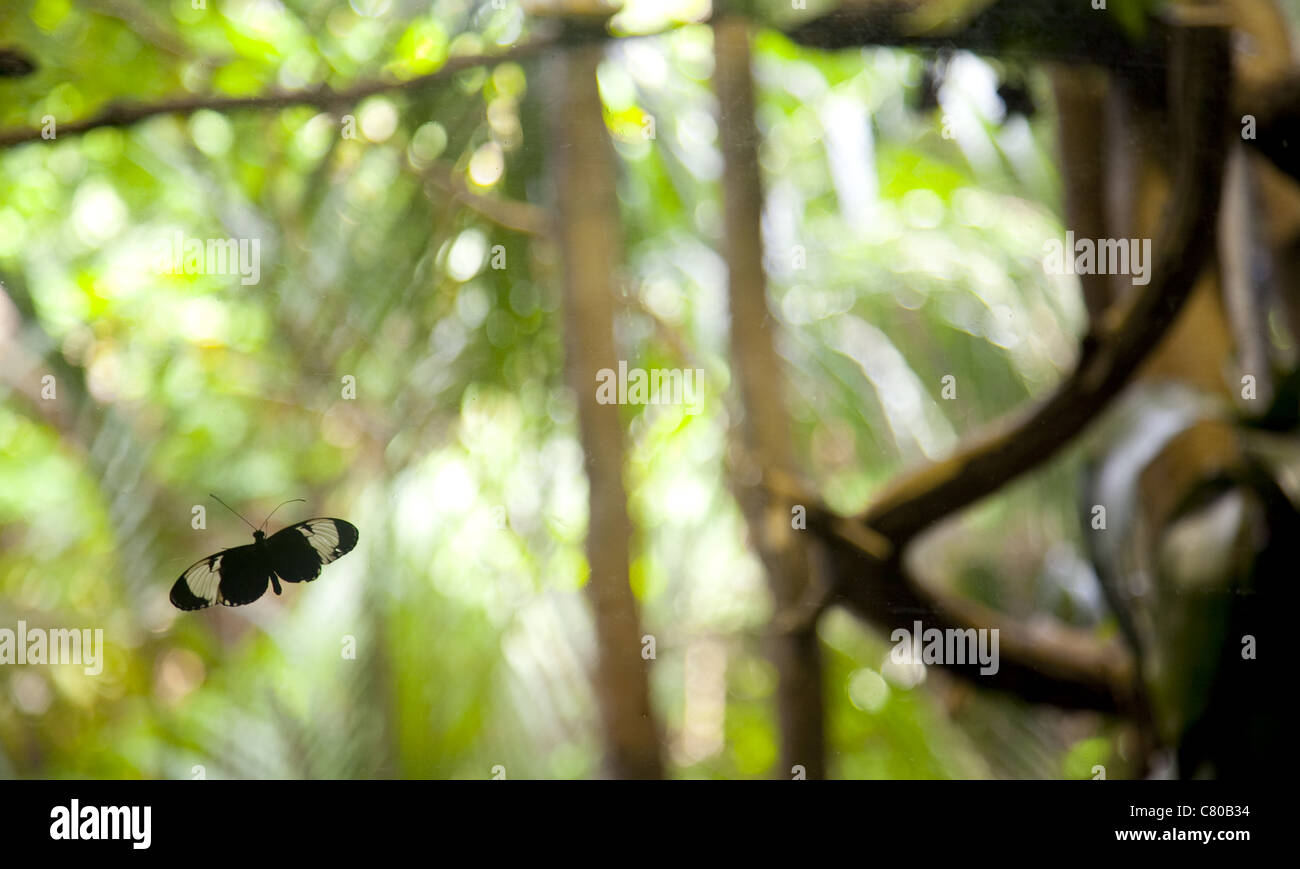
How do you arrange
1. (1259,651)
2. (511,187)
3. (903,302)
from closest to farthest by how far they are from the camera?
(1259,651) < (511,187) < (903,302)

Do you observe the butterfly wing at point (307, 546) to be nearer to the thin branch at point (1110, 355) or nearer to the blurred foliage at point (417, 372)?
the blurred foliage at point (417, 372)

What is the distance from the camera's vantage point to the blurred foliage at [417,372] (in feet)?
2.91

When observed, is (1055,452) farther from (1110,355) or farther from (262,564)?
(262,564)

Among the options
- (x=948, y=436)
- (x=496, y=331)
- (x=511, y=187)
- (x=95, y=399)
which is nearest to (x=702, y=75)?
(x=511, y=187)

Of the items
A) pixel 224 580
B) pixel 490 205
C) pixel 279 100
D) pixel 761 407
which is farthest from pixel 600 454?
pixel 279 100

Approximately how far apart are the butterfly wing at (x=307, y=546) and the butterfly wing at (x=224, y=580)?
0.01 metres

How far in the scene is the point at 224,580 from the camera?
841 mm

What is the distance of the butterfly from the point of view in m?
0.83

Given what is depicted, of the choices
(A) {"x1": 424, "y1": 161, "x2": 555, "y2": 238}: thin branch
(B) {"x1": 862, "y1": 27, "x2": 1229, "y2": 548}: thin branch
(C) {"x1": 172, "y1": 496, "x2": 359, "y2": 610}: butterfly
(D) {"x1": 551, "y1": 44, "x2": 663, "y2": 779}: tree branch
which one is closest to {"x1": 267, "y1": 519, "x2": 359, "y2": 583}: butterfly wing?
(C) {"x1": 172, "y1": 496, "x2": 359, "y2": 610}: butterfly

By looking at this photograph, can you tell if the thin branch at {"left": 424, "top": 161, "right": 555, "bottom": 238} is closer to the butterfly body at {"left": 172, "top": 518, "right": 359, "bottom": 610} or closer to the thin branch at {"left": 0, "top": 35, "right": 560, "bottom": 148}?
the thin branch at {"left": 0, "top": 35, "right": 560, "bottom": 148}

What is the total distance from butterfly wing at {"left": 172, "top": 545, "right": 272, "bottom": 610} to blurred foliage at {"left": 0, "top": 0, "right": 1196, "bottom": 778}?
0.03 meters
